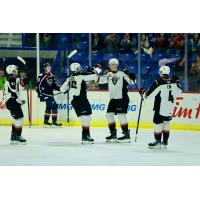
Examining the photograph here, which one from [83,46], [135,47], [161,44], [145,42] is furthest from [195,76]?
[83,46]

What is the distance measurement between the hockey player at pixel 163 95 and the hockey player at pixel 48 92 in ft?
5.66

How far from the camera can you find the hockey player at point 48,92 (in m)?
8.54

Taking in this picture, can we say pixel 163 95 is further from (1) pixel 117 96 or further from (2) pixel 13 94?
(2) pixel 13 94

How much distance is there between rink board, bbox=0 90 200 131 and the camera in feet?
27.5

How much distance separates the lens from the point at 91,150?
7.21m

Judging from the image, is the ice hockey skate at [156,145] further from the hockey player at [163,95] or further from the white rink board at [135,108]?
the white rink board at [135,108]

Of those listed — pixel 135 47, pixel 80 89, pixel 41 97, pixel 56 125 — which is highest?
pixel 135 47

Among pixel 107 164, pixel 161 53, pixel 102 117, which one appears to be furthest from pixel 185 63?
pixel 107 164

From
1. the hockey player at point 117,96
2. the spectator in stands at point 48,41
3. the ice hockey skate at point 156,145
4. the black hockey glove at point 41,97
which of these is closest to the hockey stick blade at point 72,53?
the spectator in stands at point 48,41

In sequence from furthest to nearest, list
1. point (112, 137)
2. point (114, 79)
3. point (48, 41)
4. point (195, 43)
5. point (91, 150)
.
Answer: point (195, 43) < point (48, 41) < point (112, 137) < point (114, 79) < point (91, 150)

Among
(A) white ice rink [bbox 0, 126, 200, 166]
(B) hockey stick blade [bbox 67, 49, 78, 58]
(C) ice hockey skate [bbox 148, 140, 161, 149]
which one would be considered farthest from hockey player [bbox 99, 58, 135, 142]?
(B) hockey stick blade [bbox 67, 49, 78, 58]

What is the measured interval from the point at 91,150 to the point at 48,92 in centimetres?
171

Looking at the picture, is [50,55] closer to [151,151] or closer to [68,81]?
[68,81]

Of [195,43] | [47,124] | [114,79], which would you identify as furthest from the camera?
[47,124]
